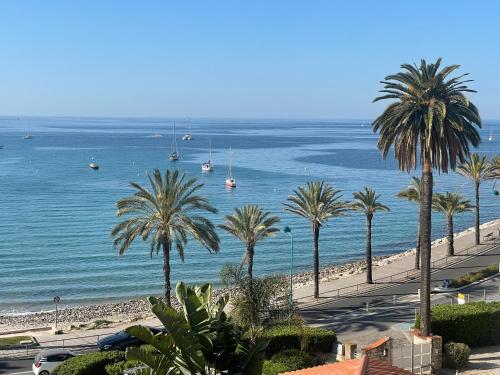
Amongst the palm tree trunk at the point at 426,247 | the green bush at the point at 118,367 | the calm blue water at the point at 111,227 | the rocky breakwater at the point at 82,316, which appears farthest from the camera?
the calm blue water at the point at 111,227

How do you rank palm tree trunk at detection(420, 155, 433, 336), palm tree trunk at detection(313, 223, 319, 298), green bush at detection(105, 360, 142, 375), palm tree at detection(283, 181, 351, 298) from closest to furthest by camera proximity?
green bush at detection(105, 360, 142, 375) → palm tree trunk at detection(420, 155, 433, 336) → palm tree trunk at detection(313, 223, 319, 298) → palm tree at detection(283, 181, 351, 298)

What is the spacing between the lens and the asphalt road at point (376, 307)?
1284 inches

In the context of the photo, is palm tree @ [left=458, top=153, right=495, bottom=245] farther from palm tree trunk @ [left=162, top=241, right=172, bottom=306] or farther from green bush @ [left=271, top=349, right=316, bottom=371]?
green bush @ [left=271, top=349, right=316, bottom=371]

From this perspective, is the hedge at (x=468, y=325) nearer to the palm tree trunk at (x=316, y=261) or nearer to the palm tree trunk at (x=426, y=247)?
the palm tree trunk at (x=426, y=247)

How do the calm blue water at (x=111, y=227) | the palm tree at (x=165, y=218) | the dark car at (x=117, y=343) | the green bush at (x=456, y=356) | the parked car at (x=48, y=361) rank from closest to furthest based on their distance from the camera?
the green bush at (x=456, y=356) → the parked car at (x=48, y=361) → the dark car at (x=117, y=343) → the palm tree at (x=165, y=218) → the calm blue water at (x=111, y=227)

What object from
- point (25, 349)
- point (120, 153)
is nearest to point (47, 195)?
point (25, 349)

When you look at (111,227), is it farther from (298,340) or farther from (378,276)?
(298,340)

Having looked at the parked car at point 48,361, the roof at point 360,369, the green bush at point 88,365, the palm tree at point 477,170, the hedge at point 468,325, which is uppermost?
the palm tree at point 477,170

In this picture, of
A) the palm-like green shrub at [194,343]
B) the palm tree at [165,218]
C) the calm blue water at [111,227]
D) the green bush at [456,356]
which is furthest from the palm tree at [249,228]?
the palm-like green shrub at [194,343]

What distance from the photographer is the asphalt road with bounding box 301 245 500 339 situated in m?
32.6

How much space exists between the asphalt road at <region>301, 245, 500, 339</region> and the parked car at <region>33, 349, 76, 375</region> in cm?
1332

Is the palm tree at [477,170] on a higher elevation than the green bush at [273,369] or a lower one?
higher

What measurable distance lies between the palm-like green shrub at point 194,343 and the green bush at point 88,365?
1122cm

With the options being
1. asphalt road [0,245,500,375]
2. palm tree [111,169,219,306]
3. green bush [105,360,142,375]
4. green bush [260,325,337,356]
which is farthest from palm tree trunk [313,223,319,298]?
green bush [105,360,142,375]
